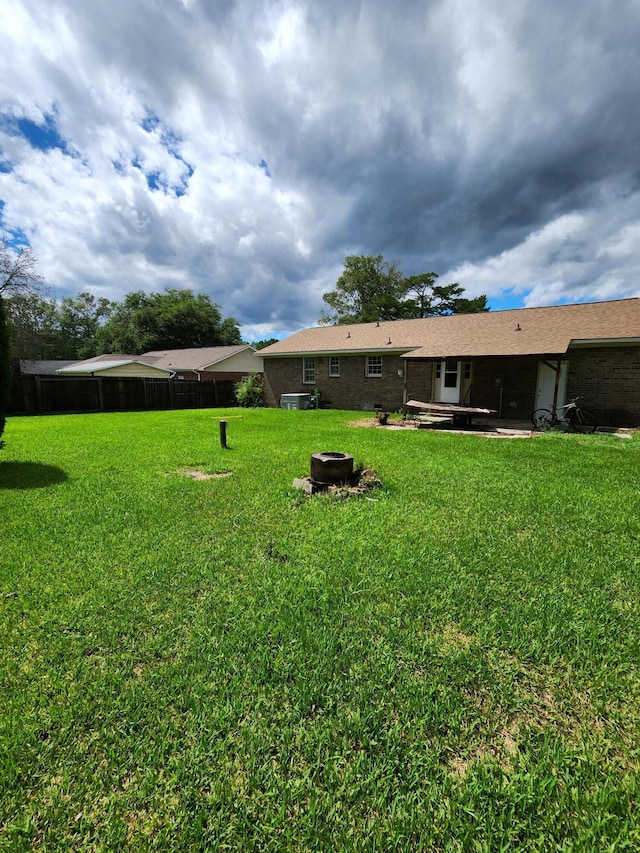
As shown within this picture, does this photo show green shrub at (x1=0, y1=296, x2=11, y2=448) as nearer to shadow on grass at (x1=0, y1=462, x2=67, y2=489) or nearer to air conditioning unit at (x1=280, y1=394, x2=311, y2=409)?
shadow on grass at (x1=0, y1=462, x2=67, y2=489)

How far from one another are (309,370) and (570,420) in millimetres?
12286

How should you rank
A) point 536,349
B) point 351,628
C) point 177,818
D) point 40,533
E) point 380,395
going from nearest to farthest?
point 177,818 < point 351,628 < point 40,533 < point 536,349 < point 380,395

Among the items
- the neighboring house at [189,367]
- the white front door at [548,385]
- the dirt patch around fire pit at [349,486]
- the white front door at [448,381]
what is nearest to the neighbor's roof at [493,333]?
the white front door at [448,381]

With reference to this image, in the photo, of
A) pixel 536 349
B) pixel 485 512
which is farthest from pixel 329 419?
pixel 485 512

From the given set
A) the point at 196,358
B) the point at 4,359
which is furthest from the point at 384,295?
the point at 4,359

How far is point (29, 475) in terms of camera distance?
20.0 feet

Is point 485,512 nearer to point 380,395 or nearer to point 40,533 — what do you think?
point 40,533

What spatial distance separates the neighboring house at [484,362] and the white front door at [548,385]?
0.12 feet

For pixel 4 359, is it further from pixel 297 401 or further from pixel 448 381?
pixel 448 381

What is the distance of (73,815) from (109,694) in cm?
57

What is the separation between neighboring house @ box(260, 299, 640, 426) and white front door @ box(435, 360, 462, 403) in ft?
0.14

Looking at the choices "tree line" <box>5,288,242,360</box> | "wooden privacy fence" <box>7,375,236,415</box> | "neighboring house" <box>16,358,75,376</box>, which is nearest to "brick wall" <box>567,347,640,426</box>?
"wooden privacy fence" <box>7,375,236,415</box>

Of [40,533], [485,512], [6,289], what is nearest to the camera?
[40,533]

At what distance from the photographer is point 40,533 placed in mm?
3893
